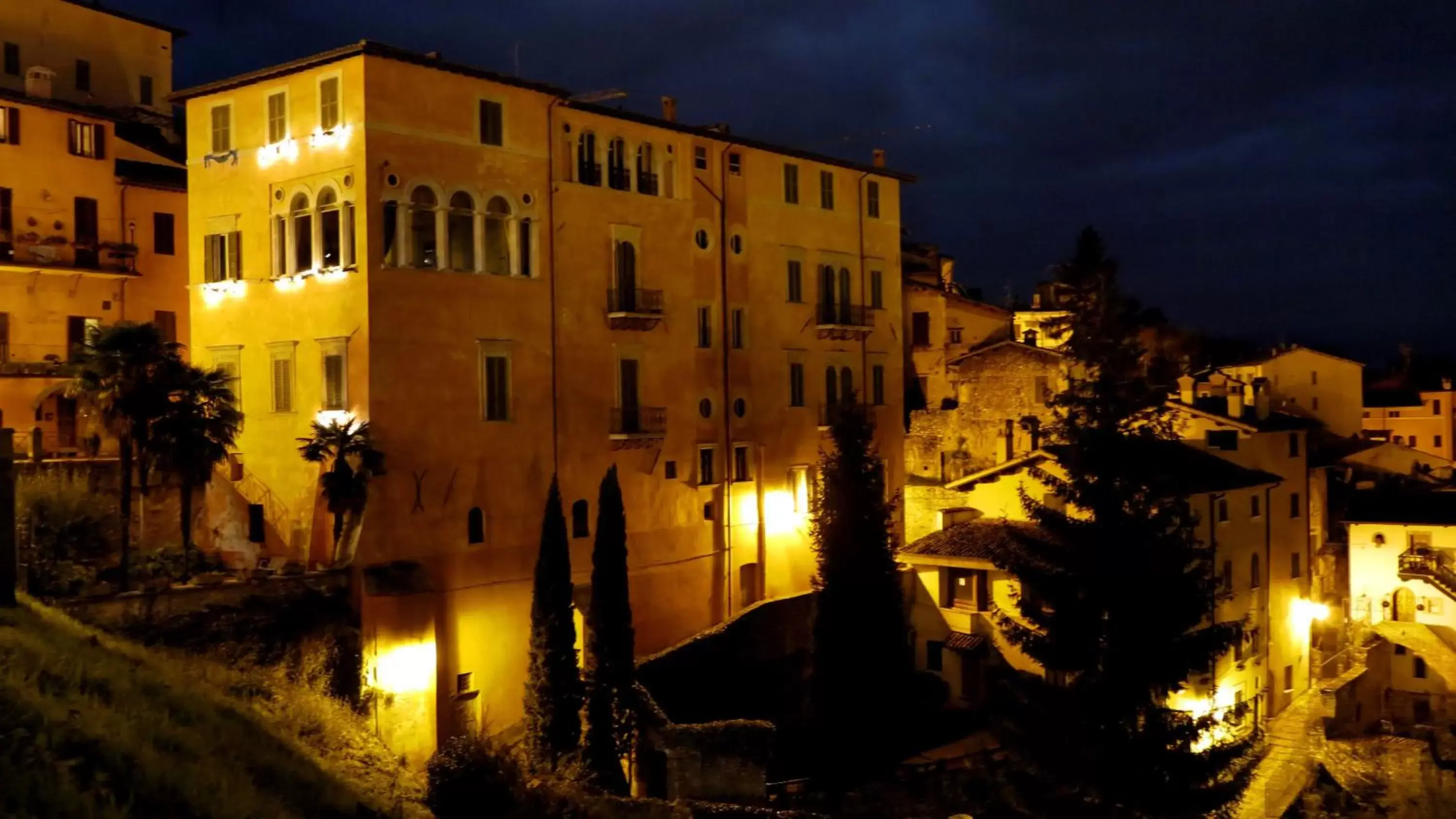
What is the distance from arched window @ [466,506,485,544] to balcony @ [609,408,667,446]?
4.68 metres

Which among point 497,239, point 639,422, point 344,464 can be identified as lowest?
point 344,464

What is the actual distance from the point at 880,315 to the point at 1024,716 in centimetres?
1916

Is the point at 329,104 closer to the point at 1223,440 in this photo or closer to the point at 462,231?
the point at 462,231

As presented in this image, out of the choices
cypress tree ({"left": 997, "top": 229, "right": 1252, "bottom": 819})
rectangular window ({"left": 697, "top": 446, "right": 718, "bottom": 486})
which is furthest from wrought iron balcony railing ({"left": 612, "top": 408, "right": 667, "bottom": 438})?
cypress tree ({"left": 997, "top": 229, "right": 1252, "bottom": 819})

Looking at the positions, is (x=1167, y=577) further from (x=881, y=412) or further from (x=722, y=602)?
(x=881, y=412)

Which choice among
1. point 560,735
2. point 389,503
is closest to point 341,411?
point 389,503

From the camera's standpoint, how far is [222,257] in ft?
96.6

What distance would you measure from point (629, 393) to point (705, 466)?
3985 mm

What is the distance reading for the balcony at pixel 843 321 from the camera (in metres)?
38.9

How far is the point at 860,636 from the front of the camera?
30688 mm

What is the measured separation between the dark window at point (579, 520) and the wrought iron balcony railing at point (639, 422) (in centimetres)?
215

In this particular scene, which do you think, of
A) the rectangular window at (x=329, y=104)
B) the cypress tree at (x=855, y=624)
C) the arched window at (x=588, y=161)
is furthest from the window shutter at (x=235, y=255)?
the cypress tree at (x=855, y=624)

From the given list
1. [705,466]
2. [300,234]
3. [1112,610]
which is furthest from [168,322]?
[1112,610]

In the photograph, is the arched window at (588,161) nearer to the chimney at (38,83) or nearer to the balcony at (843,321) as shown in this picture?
the balcony at (843,321)
